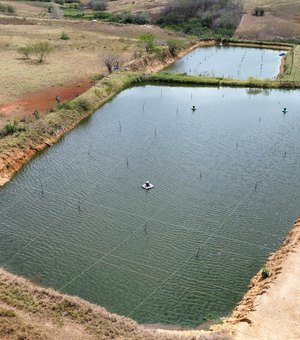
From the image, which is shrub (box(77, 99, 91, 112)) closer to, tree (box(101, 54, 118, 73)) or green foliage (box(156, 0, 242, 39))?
tree (box(101, 54, 118, 73))

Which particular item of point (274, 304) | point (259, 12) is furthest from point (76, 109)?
point (259, 12)

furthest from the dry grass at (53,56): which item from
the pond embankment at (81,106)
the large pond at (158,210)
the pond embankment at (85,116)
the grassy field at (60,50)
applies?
the large pond at (158,210)

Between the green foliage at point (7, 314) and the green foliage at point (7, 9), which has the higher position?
the green foliage at point (7, 9)

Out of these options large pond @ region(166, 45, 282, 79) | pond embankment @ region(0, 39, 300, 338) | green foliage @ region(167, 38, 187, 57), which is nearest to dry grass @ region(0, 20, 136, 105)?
pond embankment @ region(0, 39, 300, 338)

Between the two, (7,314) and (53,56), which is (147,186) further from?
(53,56)

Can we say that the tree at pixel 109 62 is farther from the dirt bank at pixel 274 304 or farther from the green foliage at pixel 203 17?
the dirt bank at pixel 274 304
